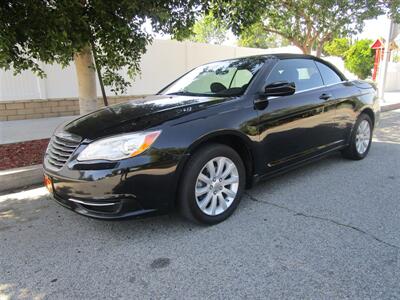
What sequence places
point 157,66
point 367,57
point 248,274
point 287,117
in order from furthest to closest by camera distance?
point 367,57 < point 157,66 < point 287,117 < point 248,274

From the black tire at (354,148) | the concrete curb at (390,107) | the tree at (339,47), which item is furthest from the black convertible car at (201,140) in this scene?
the tree at (339,47)

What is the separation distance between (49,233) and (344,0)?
873cm

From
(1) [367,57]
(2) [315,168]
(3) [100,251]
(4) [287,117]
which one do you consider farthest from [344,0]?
(1) [367,57]

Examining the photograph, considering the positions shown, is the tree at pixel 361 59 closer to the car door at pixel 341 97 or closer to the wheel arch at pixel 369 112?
the wheel arch at pixel 369 112

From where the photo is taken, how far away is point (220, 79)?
3.93 metres

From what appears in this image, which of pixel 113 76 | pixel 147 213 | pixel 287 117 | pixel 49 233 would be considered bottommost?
pixel 49 233

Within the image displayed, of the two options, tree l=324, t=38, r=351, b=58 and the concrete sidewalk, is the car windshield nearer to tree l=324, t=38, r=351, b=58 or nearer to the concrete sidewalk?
the concrete sidewalk

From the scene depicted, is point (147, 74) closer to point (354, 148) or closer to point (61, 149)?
point (354, 148)

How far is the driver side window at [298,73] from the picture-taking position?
3.83 m

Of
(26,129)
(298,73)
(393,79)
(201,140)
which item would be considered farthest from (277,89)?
(393,79)

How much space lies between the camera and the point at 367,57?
20.4 meters

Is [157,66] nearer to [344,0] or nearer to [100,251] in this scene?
[344,0]

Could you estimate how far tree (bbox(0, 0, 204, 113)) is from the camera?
4031mm

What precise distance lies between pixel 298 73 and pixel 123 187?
2.65 metres
